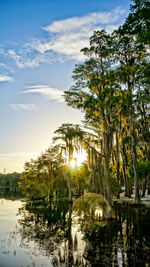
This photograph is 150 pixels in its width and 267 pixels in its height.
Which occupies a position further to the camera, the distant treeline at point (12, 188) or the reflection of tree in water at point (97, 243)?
the distant treeline at point (12, 188)

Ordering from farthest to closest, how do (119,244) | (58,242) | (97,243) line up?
1. (58,242)
2. (97,243)
3. (119,244)

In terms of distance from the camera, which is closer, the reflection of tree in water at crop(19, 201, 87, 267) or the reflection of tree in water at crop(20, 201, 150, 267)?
the reflection of tree in water at crop(20, 201, 150, 267)

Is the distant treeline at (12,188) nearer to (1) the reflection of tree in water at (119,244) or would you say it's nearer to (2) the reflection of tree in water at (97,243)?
(2) the reflection of tree in water at (97,243)

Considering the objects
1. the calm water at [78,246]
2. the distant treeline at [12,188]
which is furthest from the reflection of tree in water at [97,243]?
the distant treeline at [12,188]

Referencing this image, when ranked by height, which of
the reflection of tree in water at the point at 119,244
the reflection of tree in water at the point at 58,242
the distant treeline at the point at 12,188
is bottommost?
the distant treeline at the point at 12,188

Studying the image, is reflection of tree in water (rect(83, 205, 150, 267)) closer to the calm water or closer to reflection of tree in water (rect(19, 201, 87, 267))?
the calm water

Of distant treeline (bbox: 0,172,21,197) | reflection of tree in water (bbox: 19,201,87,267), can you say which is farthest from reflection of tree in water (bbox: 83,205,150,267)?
distant treeline (bbox: 0,172,21,197)

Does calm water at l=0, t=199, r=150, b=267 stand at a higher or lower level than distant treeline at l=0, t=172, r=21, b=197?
higher

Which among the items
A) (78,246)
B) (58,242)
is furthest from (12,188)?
(78,246)

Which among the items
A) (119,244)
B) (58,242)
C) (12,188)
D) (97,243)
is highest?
(119,244)

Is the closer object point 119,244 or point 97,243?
point 119,244

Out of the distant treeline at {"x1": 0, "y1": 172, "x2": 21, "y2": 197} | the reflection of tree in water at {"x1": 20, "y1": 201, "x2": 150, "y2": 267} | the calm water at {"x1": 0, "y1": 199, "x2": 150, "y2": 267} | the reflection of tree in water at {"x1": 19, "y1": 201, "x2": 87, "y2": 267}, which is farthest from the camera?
the distant treeline at {"x1": 0, "y1": 172, "x2": 21, "y2": 197}

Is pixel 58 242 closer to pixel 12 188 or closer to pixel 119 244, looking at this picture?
pixel 119 244

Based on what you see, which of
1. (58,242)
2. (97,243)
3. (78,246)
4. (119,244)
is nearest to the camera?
(119,244)
